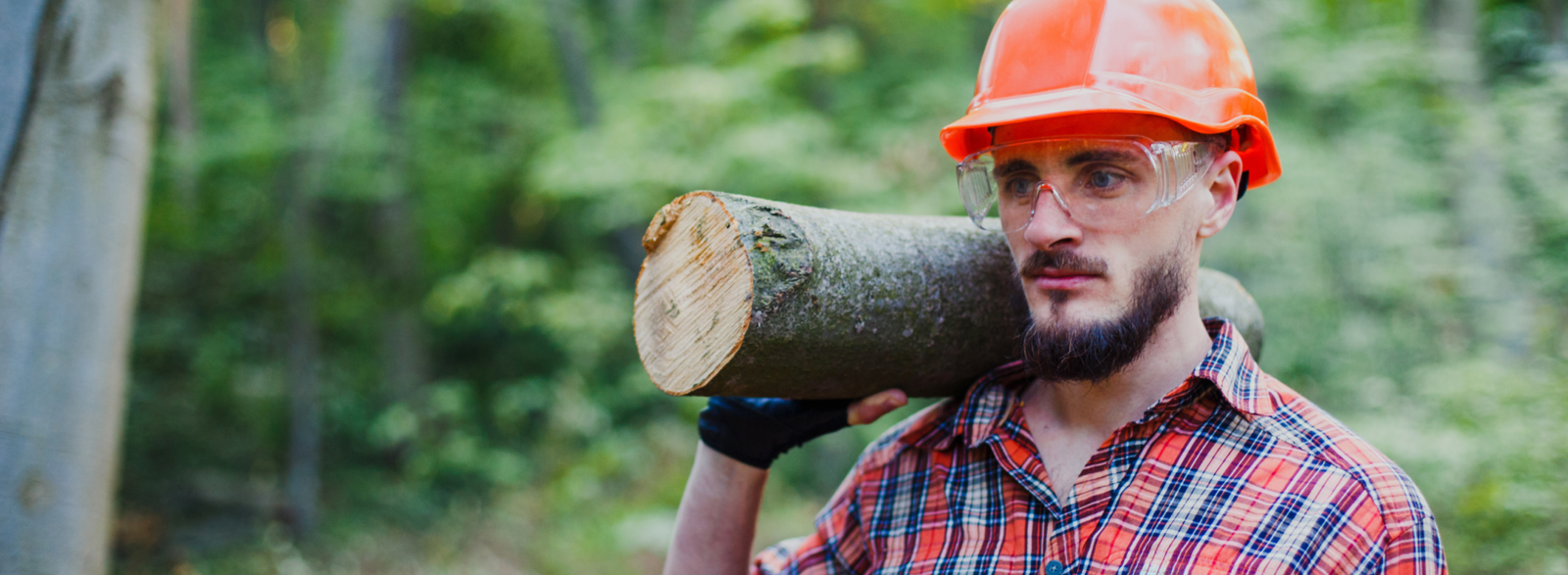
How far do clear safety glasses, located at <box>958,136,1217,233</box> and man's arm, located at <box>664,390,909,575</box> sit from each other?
59 centimetres

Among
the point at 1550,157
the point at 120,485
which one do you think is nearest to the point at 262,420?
the point at 120,485

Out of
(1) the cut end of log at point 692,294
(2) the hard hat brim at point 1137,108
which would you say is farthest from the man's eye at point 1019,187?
(1) the cut end of log at point 692,294

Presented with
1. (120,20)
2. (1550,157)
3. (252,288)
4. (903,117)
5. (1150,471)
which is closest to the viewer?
(1150,471)

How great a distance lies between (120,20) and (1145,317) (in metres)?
2.10

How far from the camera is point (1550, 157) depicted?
173 inches

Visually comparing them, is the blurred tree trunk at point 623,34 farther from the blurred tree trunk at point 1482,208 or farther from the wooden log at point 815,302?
the wooden log at point 815,302

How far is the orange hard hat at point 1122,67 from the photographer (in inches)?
58.9

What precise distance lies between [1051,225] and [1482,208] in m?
5.34

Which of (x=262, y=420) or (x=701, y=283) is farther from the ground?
(x=701, y=283)

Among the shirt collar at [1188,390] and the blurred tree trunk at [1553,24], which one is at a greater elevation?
the blurred tree trunk at [1553,24]

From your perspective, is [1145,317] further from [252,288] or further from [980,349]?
[252,288]

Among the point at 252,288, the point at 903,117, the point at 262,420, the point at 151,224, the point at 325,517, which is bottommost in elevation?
the point at 325,517

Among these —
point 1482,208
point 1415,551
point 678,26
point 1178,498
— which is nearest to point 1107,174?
point 1178,498

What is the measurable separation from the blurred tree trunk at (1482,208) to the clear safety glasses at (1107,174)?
453cm
